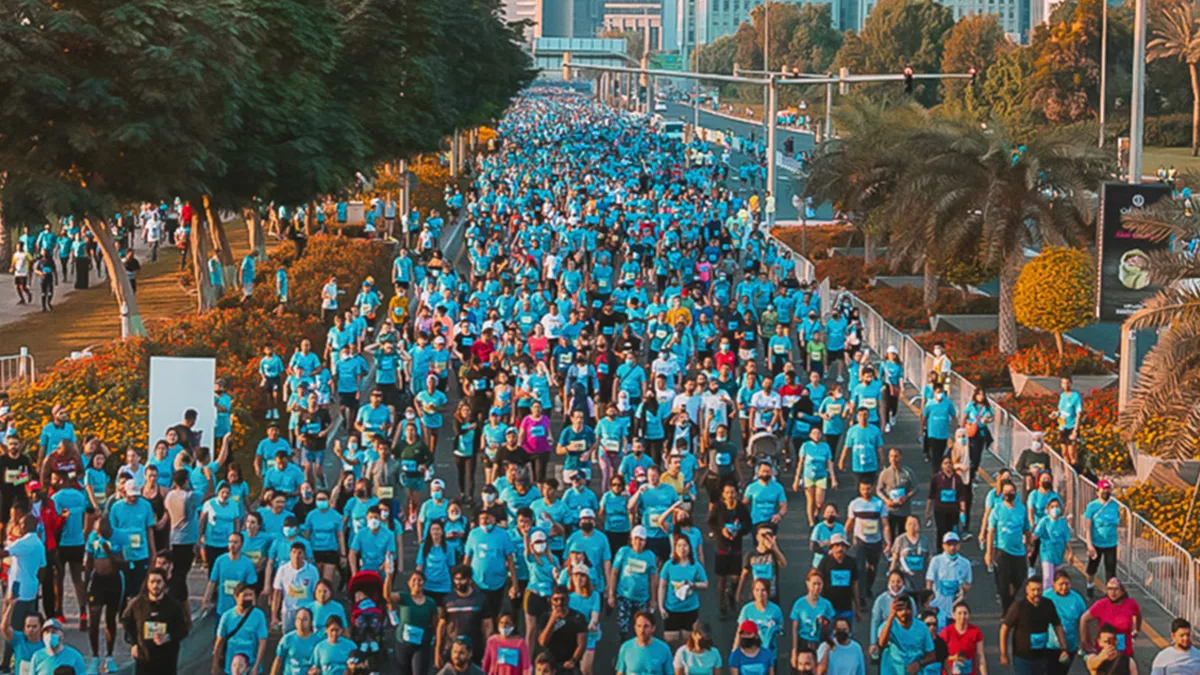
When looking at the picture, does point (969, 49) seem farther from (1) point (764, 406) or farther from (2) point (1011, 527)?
(2) point (1011, 527)

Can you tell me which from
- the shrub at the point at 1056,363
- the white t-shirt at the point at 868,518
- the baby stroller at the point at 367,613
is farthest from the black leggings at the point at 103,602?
the shrub at the point at 1056,363

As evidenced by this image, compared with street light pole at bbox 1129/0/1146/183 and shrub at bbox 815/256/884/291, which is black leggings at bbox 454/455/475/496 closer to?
street light pole at bbox 1129/0/1146/183

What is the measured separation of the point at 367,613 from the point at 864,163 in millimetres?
28180

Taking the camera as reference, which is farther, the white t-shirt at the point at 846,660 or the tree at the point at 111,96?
the tree at the point at 111,96

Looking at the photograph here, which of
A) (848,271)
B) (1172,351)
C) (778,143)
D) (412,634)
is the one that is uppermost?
(1172,351)

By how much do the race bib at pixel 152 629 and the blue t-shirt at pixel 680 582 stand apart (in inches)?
141

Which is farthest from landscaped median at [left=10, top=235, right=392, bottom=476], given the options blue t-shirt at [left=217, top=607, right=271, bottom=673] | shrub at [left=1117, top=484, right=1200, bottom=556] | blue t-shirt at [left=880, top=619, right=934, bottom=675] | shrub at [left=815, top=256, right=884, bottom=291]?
shrub at [left=815, top=256, right=884, bottom=291]

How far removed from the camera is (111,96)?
91.1 ft

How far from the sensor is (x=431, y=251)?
1518 inches

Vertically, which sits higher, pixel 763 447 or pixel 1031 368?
pixel 763 447

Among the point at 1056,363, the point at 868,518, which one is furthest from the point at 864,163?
the point at 868,518

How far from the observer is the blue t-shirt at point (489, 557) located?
14.6 metres

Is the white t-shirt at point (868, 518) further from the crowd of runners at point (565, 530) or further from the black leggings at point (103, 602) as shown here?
the black leggings at point (103, 602)

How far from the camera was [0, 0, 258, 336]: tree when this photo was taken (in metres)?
27.4
